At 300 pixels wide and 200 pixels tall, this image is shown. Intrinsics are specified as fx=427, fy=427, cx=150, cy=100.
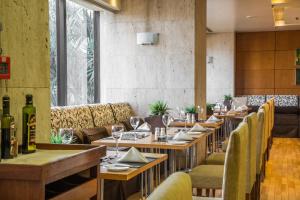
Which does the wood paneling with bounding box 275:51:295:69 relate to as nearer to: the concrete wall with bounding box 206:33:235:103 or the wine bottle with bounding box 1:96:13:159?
the concrete wall with bounding box 206:33:235:103

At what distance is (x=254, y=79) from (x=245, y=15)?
3286 mm

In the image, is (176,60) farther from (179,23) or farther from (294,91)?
(294,91)

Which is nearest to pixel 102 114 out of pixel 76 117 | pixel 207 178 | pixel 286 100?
pixel 76 117

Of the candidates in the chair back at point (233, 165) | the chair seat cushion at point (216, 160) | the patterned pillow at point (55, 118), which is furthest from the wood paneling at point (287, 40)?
the chair back at point (233, 165)

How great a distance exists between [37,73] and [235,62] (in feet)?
35.8

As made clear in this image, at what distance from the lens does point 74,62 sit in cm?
677

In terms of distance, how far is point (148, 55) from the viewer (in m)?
7.40

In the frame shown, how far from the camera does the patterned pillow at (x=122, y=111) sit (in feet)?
23.0

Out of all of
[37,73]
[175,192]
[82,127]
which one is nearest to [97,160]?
[37,73]

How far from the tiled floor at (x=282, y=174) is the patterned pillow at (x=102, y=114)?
2.50 meters

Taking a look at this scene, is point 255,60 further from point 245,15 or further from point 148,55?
point 148,55

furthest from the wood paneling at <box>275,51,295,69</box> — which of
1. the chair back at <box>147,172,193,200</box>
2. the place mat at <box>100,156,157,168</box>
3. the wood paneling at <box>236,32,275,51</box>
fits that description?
the chair back at <box>147,172,193,200</box>

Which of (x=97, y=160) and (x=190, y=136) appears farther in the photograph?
(x=190, y=136)

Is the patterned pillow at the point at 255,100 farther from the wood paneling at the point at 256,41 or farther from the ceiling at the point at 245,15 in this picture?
the ceiling at the point at 245,15
